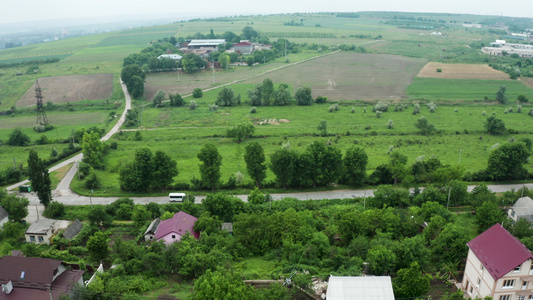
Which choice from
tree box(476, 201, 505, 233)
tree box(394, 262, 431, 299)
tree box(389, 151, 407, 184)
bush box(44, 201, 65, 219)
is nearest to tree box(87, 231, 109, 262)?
bush box(44, 201, 65, 219)

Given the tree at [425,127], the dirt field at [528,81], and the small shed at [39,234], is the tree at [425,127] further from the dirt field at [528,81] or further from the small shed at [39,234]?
the small shed at [39,234]

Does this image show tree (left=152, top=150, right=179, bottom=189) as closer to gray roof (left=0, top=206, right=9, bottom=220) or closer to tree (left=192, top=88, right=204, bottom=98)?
gray roof (left=0, top=206, right=9, bottom=220)

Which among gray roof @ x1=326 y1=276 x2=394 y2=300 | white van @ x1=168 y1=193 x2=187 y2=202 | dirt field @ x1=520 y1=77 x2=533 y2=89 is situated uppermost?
dirt field @ x1=520 y1=77 x2=533 y2=89

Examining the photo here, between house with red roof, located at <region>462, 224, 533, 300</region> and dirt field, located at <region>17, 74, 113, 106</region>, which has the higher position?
dirt field, located at <region>17, 74, 113, 106</region>

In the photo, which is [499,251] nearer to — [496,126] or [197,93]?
[496,126]

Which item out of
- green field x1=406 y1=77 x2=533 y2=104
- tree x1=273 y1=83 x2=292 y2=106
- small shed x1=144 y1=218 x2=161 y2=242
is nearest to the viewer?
small shed x1=144 y1=218 x2=161 y2=242

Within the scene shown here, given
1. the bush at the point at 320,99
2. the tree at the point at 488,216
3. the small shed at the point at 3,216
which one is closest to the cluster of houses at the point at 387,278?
the tree at the point at 488,216

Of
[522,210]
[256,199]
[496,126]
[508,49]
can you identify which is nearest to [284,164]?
[256,199]
